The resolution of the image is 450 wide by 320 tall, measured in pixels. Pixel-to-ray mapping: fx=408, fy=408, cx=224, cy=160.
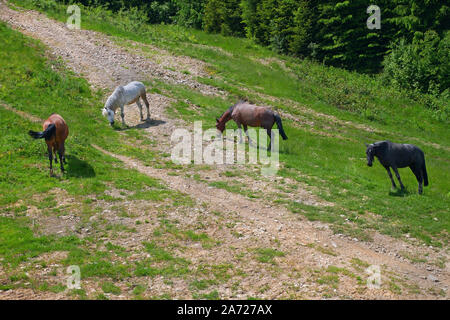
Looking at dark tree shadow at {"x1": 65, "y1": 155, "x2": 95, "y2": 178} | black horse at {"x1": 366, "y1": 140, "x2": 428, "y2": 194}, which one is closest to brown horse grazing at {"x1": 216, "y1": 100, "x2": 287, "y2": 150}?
black horse at {"x1": 366, "y1": 140, "x2": 428, "y2": 194}

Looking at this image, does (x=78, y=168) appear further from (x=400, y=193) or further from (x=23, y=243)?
(x=400, y=193)

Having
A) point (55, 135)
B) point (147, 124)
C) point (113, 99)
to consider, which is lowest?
point (147, 124)

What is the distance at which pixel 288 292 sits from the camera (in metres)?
10.6

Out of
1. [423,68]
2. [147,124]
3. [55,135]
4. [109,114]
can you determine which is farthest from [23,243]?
[423,68]

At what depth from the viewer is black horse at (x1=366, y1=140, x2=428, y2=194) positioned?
58.9 feet

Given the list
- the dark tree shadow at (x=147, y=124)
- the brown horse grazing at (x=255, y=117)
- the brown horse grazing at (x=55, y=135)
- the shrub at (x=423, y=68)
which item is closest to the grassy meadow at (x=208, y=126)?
the brown horse grazing at (x=55, y=135)

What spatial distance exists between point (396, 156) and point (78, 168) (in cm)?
1407

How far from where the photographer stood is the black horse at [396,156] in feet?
58.9

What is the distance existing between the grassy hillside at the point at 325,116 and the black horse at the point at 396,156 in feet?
3.74

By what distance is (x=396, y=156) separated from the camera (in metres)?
18.1

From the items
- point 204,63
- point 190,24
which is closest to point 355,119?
point 204,63

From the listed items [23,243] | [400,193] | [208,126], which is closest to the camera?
[23,243]

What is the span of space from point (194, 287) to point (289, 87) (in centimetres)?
2981

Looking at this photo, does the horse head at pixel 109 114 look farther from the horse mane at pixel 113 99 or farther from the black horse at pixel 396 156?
the black horse at pixel 396 156
